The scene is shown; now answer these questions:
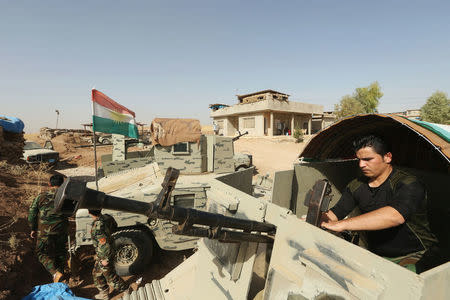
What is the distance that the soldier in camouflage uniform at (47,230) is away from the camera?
4.22 m

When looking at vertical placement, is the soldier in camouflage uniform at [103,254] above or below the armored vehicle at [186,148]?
below

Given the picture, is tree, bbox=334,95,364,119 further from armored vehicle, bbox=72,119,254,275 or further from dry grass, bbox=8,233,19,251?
dry grass, bbox=8,233,19,251

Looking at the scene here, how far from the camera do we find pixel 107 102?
686 centimetres

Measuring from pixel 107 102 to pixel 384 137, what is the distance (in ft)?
24.6

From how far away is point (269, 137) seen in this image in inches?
1014

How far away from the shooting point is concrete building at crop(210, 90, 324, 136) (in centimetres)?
2647

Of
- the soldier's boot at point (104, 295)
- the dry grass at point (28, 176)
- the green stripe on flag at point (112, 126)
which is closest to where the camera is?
the soldier's boot at point (104, 295)

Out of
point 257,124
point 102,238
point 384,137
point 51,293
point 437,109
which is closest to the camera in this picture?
point 51,293

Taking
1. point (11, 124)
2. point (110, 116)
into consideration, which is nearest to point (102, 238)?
point (110, 116)

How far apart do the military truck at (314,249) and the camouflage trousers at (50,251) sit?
2491 mm

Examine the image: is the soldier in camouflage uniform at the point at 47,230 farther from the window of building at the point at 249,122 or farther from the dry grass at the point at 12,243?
the window of building at the point at 249,122

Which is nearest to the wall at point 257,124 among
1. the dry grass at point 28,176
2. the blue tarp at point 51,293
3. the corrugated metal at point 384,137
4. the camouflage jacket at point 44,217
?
the dry grass at point 28,176

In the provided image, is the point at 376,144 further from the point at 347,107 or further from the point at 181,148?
the point at 347,107

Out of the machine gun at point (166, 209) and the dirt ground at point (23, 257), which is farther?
the dirt ground at point (23, 257)
